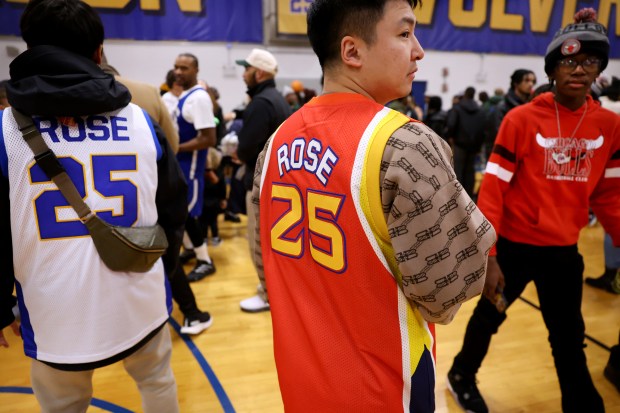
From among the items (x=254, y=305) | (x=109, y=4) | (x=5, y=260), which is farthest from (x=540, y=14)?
(x=5, y=260)

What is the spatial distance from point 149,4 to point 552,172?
298 inches

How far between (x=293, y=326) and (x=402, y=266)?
14.2 inches

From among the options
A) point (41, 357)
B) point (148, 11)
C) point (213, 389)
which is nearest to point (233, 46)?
point (148, 11)

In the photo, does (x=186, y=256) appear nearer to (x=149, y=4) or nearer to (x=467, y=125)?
(x=467, y=125)

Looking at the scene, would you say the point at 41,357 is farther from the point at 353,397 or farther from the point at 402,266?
the point at 402,266

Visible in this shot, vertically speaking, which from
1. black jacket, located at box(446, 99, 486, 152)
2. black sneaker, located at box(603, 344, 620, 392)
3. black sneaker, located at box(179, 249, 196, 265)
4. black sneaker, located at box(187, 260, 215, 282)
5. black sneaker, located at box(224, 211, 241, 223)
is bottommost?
black sneaker, located at box(224, 211, 241, 223)

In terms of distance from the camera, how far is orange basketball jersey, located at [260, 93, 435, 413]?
0.85 m

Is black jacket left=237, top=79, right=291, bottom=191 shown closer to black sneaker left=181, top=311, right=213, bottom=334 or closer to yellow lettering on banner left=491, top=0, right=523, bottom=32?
black sneaker left=181, top=311, right=213, bottom=334

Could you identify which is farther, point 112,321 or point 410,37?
point 112,321

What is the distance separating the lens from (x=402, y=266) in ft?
2.72

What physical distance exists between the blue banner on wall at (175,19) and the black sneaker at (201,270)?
17.5 ft

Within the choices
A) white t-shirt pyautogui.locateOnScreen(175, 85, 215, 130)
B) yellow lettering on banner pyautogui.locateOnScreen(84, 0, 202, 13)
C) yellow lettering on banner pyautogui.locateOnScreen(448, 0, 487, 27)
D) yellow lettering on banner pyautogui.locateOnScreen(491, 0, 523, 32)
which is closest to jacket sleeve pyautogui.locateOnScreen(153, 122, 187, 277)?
white t-shirt pyautogui.locateOnScreen(175, 85, 215, 130)

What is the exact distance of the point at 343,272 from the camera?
2.98 ft

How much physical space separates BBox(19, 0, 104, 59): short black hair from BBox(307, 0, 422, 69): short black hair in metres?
0.76
